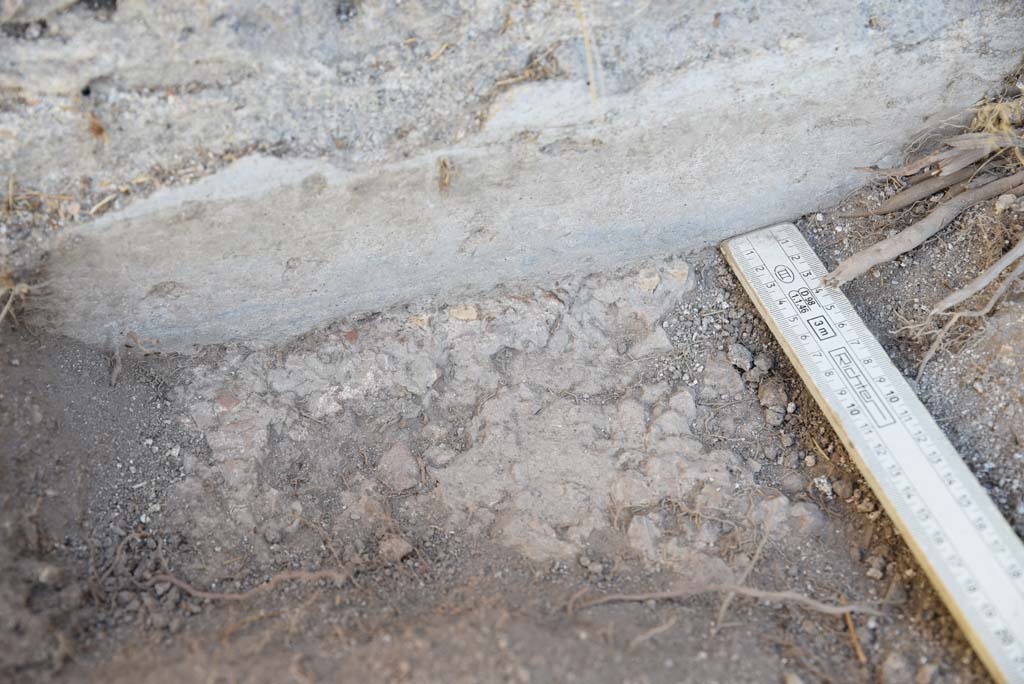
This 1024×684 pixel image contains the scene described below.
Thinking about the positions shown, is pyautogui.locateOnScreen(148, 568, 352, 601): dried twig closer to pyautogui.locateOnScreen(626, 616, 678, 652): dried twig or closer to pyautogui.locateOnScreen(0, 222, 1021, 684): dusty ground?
pyautogui.locateOnScreen(0, 222, 1021, 684): dusty ground

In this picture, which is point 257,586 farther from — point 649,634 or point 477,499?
point 649,634

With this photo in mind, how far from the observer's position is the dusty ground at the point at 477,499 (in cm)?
186

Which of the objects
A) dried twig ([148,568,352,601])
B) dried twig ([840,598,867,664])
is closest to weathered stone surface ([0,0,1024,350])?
dried twig ([148,568,352,601])

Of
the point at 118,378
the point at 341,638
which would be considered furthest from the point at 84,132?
the point at 341,638

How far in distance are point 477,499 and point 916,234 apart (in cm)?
144

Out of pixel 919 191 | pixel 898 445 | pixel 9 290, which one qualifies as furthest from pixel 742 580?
pixel 9 290

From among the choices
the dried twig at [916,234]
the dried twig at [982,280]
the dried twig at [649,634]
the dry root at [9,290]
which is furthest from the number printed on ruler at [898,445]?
the dry root at [9,290]

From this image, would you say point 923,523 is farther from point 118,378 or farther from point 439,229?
point 118,378

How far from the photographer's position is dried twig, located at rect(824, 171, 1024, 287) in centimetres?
240

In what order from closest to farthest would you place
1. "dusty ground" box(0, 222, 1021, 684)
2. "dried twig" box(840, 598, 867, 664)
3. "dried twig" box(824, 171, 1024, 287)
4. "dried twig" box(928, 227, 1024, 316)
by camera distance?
"dusty ground" box(0, 222, 1021, 684), "dried twig" box(840, 598, 867, 664), "dried twig" box(928, 227, 1024, 316), "dried twig" box(824, 171, 1024, 287)

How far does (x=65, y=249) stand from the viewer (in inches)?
79.0

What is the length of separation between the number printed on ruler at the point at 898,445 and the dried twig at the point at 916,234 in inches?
2.9

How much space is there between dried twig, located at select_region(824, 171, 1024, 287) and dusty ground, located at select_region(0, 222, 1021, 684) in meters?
0.11

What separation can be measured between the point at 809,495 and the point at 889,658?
444mm
